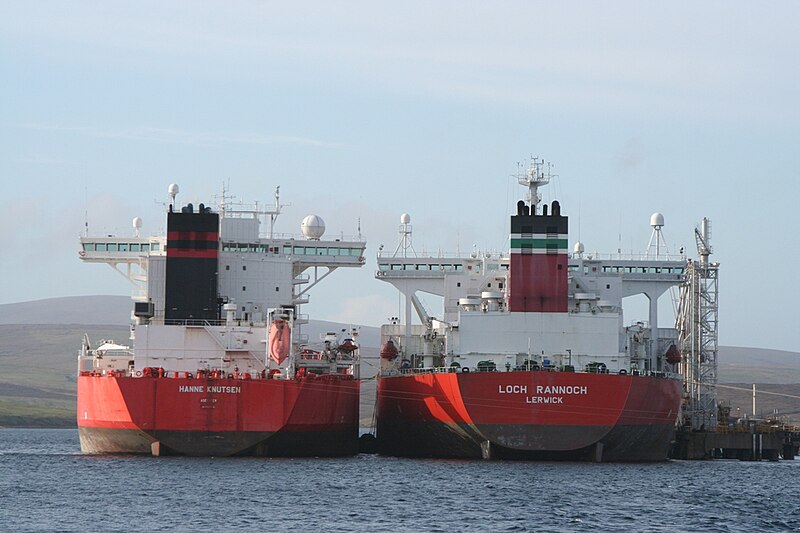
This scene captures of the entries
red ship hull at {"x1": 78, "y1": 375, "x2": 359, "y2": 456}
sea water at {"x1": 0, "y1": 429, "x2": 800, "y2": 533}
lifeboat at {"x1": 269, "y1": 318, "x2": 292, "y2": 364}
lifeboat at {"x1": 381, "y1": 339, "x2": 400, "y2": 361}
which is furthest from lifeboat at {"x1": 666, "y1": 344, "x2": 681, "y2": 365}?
lifeboat at {"x1": 269, "y1": 318, "x2": 292, "y2": 364}

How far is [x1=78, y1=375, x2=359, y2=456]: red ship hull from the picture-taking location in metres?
60.9

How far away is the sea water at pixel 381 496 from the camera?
43.0 meters

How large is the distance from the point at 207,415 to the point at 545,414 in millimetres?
12633

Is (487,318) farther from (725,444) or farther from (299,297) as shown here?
(725,444)

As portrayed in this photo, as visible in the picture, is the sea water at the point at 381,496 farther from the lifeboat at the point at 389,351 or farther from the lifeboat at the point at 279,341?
the lifeboat at the point at 389,351

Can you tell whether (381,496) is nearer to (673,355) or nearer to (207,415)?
(207,415)

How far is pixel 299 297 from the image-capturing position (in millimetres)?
71938

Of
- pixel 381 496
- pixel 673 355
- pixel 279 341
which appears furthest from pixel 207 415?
pixel 673 355

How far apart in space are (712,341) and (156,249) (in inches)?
1066

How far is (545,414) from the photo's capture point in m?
59.6

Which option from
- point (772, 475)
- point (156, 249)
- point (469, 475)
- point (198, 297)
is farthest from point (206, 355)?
point (772, 475)

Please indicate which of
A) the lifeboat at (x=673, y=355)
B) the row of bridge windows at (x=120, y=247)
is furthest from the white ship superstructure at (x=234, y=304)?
the lifeboat at (x=673, y=355)

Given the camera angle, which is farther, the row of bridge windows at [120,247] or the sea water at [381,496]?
the row of bridge windows at [120,247]

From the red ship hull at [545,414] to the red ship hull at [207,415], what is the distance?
222 inches
